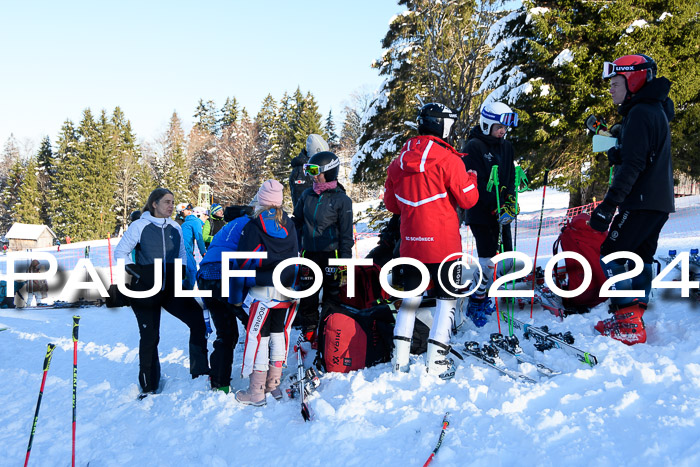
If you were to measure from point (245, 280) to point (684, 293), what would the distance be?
4367 millimetres

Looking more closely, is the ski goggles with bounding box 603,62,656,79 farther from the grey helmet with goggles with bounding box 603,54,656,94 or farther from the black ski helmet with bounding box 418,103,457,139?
the black ski helmet with bounding box 418,103,457,139

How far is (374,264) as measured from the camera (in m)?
5.35

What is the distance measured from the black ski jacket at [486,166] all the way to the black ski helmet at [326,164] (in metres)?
1.41

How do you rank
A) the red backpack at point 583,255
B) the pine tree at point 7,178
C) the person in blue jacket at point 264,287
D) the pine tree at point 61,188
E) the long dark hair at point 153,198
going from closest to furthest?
the person in blue jacket at point 264,287 < the long dark hair at point 153,198 < the red backpack at point 583,255 < the pine tree at point 61,188 < the pine tree at point 7,178

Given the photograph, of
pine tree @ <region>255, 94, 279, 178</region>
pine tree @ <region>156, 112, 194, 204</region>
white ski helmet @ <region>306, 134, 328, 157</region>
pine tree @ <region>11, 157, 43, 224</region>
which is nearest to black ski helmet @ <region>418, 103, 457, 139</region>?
white ski helmet @ <region>306, 134, 328, 157</region>

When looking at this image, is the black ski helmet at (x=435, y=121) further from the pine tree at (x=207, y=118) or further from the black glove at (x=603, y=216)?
the pine tree at (x=207, y=118)

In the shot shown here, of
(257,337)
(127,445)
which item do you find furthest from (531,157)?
(127,445)

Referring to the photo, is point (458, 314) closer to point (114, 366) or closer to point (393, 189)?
point (393, 189)

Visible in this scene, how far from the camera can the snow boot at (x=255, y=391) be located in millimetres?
3895

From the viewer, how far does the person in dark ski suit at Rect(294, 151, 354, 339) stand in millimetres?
4805

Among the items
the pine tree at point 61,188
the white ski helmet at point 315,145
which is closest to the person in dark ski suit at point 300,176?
the white ski helmet at point 315,145

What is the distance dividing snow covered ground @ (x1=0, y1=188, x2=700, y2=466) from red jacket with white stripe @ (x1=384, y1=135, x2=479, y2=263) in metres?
1.01

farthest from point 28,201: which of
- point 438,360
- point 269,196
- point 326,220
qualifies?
point 438,360

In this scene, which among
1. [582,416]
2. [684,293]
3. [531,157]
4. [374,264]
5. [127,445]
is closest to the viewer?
[582,416]
